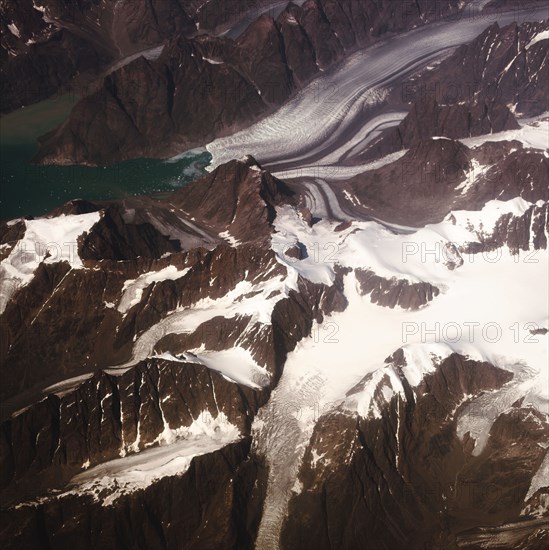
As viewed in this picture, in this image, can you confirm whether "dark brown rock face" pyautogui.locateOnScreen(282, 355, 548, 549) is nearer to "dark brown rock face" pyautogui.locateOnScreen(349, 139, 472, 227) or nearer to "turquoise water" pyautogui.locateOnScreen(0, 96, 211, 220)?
"dark brown rock face" pyautogui.locateOnScreen(349, 139, 472, 227)

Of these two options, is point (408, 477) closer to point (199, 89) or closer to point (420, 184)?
point (420, 184)

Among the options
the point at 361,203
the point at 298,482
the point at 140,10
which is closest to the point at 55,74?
the point at 140,10

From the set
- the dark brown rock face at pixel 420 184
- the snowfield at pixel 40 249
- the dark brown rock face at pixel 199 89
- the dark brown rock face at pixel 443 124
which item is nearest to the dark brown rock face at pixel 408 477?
the dark brown rock face at pixel 420 184

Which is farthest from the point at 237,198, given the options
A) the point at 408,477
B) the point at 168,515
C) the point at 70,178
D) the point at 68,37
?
the point at 68,37

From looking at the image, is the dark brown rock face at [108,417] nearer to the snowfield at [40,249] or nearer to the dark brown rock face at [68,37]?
the snowfield at [40,249]

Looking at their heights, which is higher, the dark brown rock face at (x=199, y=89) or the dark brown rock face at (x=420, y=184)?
the dark brown rock face at (x=199, y=89)

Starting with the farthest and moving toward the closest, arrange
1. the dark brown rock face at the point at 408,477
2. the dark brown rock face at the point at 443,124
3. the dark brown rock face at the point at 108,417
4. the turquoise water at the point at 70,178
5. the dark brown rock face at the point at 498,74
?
the dark brown rock face at the point at 498,74
the dark brown rock face at the point at 443,124
the turquoise water at the point at 70,178
the dark brown rock face at the point at 408,477
the dark brown rock face at the point at 108,417

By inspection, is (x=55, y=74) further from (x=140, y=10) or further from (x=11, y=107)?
(x=140, y=10)

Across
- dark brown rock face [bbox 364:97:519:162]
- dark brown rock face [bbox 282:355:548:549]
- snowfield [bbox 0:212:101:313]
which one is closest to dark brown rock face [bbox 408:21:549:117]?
dark brown rock face [bbox 364:97:519:162]

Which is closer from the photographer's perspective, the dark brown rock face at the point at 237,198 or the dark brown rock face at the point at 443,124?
the dark brown rock face at the point at 237,198
